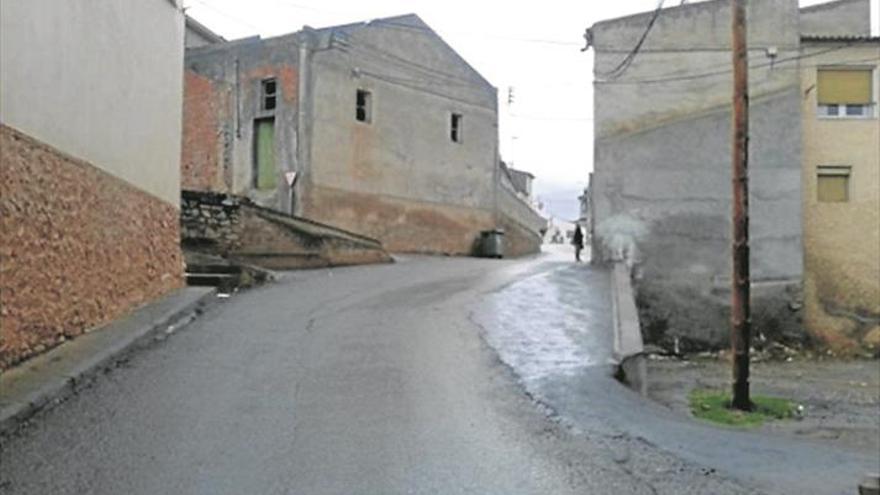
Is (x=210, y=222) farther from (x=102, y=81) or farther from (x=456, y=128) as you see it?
(x=456, y=128)

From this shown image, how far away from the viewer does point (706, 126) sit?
70.4 feet

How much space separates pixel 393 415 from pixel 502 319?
558 cm

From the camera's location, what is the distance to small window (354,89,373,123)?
29.4 m

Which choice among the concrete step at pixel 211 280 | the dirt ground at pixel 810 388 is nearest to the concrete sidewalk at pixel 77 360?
the concrete step at pixel 211 280

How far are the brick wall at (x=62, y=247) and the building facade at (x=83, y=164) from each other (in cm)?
2

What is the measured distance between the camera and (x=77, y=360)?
9.10 m

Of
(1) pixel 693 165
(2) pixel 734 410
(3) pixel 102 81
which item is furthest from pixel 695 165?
(3) pixel 102 81

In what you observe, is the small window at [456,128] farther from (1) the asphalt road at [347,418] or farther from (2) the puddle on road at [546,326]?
(1) the asphalt road at [347,418]

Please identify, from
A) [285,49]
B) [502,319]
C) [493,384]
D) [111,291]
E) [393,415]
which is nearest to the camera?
[393,415]

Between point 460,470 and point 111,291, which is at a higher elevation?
point 111,291

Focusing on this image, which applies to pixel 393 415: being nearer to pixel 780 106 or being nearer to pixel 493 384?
pixel 493 384

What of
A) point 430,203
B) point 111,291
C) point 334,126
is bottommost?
point 111,291

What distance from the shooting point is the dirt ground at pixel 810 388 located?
12.8 metres

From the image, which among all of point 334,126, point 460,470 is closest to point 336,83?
point 334,126
